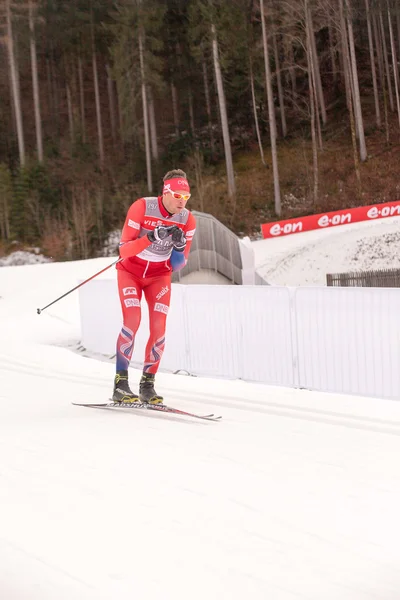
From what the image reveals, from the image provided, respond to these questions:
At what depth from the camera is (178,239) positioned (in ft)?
19.6

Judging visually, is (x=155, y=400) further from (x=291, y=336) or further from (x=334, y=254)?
(x=334, y=254)

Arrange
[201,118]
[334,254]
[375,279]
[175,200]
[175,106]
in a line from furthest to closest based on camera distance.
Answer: [175,106] → [201,118] → [334,254] → [375,279] → [175,200]

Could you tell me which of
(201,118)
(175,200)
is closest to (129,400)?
(175,200)

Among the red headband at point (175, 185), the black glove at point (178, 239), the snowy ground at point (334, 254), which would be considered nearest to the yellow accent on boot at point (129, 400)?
the black glove at point (178, 239)

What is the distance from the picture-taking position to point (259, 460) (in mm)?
4469

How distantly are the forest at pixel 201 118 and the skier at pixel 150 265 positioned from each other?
2744 cm

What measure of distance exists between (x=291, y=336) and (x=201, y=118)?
44996mm

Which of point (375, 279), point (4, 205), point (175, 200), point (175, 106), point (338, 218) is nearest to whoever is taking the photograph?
point (175, 200)

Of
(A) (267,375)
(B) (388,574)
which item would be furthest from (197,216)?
(B) (388,574)

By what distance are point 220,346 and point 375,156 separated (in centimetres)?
3202

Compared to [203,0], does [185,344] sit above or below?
below

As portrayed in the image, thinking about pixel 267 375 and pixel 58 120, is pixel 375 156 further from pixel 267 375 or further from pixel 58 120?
pixel 267 375

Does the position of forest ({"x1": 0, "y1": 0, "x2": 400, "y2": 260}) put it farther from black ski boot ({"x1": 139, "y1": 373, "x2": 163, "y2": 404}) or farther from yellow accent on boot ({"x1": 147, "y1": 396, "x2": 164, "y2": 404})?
yellow accent on boot ({"x1": 147, "y1": 396, "x2": 164, "y2": 404})

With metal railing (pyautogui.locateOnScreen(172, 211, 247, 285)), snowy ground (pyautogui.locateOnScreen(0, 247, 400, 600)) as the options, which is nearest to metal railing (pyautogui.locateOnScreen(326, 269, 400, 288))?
metal railing (pyautogui.locateOnScreen(172, 211, 247, 285))
